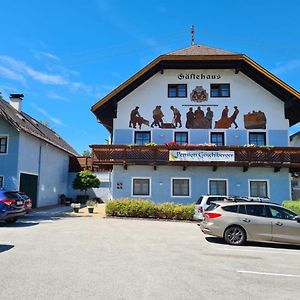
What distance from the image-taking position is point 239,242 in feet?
39.7

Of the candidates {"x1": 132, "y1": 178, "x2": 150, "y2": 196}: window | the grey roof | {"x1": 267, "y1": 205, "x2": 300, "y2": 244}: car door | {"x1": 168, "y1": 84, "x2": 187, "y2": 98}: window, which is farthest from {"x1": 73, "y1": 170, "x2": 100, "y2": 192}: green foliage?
{"x1": 267, "y1": 205, "x2": 300, "y2": 244}: car door

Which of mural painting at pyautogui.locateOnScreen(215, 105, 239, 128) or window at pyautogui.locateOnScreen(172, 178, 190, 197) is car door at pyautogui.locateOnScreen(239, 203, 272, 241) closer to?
window at pyautogui.locateOnScreen(172, 178, 190, 197)

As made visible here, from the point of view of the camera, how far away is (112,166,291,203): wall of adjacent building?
23.8 meters

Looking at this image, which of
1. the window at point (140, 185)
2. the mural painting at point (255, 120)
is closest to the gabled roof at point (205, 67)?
the mural painting at point (255, 120)

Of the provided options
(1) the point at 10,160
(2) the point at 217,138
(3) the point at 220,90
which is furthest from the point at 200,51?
(1) the point at 10,160

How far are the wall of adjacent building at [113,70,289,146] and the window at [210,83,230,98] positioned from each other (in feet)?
0.88

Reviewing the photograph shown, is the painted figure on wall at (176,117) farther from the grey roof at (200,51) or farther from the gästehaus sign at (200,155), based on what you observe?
the grey roof at (200,51)

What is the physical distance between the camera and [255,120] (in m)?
25.4

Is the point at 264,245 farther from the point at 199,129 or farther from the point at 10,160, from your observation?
the point at 10,160

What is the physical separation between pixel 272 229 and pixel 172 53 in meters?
17.5

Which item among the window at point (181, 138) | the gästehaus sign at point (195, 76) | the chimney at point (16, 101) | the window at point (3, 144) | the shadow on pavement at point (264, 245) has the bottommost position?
the shadow on pavement at point (264, 245)

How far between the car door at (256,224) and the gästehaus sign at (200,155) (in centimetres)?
1079

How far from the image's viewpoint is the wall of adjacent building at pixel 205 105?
25359 millimetres

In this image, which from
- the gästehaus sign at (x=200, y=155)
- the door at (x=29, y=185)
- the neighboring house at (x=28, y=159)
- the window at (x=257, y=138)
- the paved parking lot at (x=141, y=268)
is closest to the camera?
the paved parking lot at (x=141, y=268)
